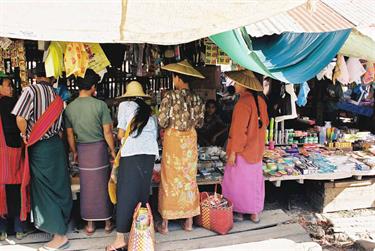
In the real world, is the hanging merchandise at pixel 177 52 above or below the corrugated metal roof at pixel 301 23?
below

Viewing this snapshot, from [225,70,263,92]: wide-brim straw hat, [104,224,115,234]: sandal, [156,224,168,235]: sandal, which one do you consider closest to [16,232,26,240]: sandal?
[104,224,115,234]: sandal

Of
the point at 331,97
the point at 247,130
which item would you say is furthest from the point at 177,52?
the point at 331,97

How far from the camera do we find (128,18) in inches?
96.6

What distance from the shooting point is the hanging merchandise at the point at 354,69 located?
19.7 ft

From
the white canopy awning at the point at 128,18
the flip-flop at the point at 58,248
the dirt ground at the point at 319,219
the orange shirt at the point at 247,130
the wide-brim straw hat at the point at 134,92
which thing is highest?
the white canopy awning at the point at 128,18

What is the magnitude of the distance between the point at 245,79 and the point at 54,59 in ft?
6.55

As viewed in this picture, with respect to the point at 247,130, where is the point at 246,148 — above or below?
below

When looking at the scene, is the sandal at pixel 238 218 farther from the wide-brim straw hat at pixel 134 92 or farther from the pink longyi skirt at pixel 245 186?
the wide-brim straw hat at pixel 134 92

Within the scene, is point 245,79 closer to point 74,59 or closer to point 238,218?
point 238,218

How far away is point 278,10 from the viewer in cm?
266

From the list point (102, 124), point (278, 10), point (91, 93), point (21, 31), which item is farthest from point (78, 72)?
point (278, 10)

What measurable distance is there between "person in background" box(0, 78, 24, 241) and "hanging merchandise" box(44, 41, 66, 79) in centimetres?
40

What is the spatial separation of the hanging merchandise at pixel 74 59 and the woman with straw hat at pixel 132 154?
557 millimetres

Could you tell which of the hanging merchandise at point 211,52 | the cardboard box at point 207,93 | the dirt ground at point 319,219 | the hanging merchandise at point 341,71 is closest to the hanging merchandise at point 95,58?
the hanging merchandise at point 211,52
